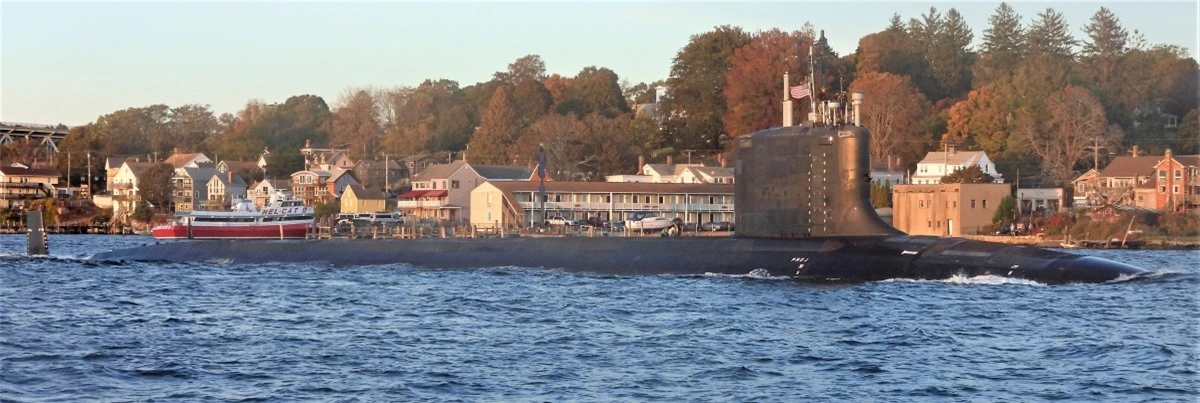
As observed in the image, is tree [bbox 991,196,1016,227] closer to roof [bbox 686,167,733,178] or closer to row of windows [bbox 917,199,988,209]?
row of windows [bbox 917,199,988,209]

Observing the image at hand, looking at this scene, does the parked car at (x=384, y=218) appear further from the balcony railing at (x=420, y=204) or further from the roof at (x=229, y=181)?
the roof at (x=229, y=181)

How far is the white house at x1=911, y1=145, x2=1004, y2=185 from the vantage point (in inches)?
3438

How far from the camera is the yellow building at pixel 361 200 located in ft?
315

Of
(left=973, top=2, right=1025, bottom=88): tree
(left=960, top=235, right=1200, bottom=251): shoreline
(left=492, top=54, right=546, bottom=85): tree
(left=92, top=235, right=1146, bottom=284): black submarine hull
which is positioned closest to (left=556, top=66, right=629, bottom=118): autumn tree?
(left=492, top=54, right=546, bottom=85): tree

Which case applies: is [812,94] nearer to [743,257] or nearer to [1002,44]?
[743,257]

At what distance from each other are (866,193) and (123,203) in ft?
283

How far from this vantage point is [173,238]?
2854 inches

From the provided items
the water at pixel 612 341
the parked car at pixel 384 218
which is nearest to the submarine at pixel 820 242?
the water at pixel 612 341

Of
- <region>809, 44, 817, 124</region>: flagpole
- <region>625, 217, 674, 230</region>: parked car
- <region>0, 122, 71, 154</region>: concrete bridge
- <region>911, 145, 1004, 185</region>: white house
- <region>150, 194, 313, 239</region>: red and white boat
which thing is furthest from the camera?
<region>0, 122, 71, 154</region>: concrete bridge

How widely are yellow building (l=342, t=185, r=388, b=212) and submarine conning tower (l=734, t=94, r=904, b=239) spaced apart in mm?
66287

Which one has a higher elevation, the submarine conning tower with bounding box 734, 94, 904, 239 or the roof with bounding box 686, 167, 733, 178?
the roof with bounding box 686, 167, 733, 178

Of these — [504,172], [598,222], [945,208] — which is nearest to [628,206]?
[598,222]

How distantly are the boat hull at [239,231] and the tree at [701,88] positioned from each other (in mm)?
40708

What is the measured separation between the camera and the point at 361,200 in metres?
96.1
